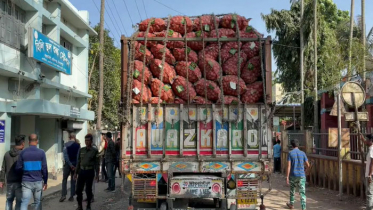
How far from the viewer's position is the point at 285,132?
16.1 meters

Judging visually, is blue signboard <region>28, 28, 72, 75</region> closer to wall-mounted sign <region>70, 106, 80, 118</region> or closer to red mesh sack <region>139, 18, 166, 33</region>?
wall-mounted sign <region>70, 106, 80, 118</region>

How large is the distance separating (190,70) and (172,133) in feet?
3.98

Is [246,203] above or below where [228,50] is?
below

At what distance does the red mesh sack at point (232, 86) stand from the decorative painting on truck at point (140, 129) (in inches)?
56.8

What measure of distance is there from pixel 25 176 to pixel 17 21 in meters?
8.76

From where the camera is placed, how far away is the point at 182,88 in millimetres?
6488

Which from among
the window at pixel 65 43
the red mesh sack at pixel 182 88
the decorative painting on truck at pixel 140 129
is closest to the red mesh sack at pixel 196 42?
the red mesh sack at pixel 182 88

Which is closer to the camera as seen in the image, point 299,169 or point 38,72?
point 299,169

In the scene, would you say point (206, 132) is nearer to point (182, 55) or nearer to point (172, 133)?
point (172, 133)

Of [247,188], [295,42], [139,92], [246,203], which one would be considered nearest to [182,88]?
[139,92]

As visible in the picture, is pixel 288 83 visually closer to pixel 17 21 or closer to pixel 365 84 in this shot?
pixel 365 84

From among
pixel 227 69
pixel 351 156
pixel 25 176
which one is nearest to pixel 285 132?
pixel 351 156

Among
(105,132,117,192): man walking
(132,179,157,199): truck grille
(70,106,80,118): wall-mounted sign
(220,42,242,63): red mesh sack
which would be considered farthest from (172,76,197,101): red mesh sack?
(70,106,80,118): wall-mounted sign

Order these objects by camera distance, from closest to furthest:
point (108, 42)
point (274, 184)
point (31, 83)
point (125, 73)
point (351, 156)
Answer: point (125, 73)
point (351, 156)
point (274, 184)
point (31, 83)
point (108, 42)
